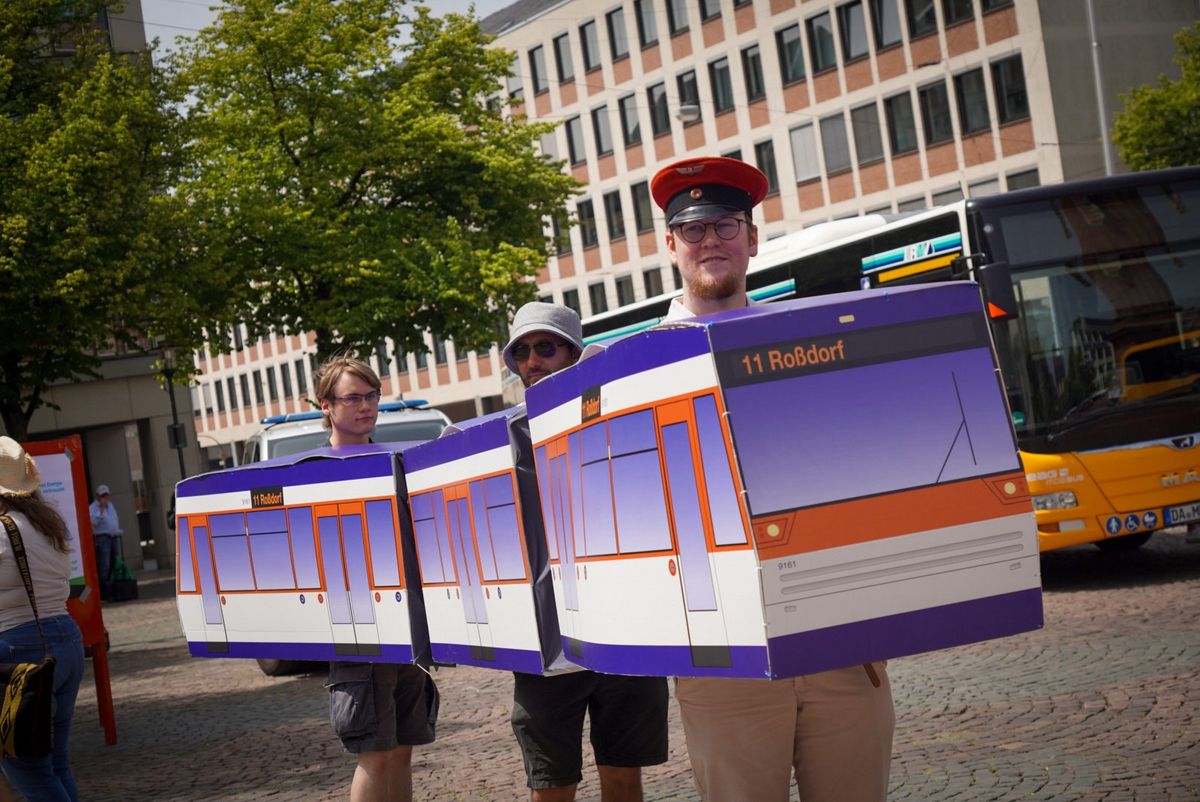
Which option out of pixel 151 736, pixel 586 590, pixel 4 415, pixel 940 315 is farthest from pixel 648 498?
pixel 4 415

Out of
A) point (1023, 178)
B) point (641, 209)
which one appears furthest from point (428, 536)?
point (641, 209)

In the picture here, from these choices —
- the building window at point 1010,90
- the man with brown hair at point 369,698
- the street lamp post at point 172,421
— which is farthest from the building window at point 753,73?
the man with brown hair at point 369,698

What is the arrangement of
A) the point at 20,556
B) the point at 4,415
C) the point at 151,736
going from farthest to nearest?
the point at 4,415, the point at 151,736, the point at 20,556

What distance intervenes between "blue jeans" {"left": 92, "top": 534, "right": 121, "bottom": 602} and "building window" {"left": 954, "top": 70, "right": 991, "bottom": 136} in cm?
2908

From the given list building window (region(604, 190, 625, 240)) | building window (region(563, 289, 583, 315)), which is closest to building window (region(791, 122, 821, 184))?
building window (region(604, 190, 625, 240))

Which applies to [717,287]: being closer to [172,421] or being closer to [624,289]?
[172,421]

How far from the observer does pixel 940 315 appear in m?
3.04

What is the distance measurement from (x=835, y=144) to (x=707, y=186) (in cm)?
5127

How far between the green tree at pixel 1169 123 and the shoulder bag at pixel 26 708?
36336 millimetres

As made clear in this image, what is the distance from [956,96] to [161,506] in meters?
26.8

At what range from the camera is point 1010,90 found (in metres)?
47.2

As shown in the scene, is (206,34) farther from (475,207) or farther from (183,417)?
(183,417)

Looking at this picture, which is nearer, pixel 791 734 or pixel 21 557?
pixel 791 734

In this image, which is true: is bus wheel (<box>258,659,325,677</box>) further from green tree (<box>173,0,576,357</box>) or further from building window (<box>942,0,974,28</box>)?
building window (<box>942,0,974,28</box>)
